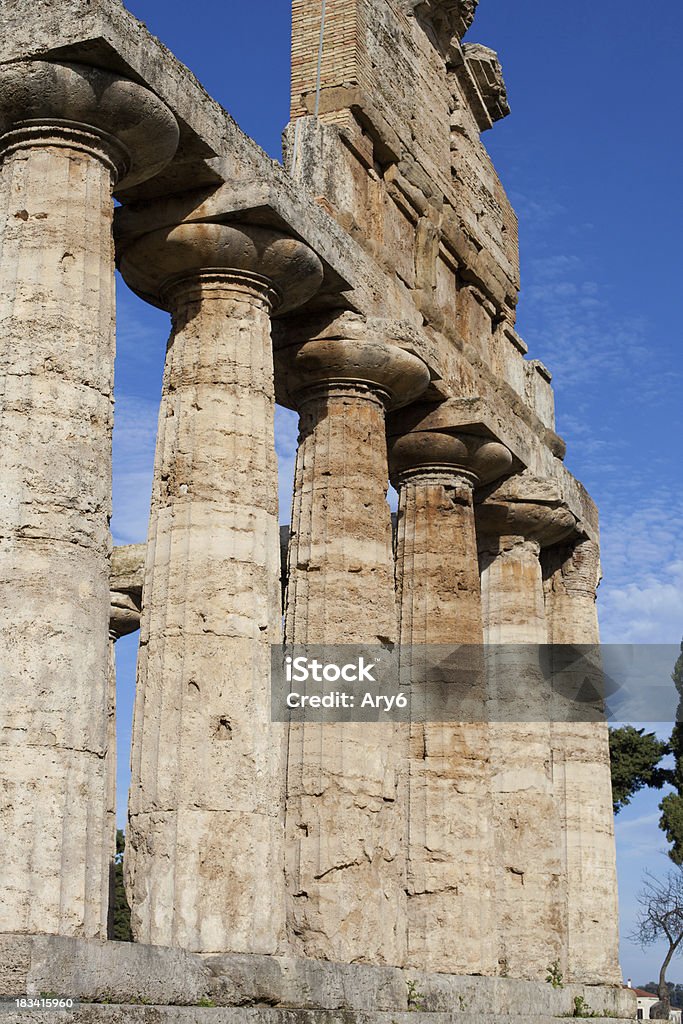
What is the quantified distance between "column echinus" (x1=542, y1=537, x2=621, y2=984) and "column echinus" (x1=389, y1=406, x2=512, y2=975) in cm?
410

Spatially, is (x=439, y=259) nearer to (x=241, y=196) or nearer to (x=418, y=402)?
(x=418, y=402)

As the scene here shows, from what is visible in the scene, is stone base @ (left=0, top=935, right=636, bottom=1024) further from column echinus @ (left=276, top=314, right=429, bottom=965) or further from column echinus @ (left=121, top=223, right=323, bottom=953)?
column echinus @ (left=276, top=314, right=429, bottom=965)

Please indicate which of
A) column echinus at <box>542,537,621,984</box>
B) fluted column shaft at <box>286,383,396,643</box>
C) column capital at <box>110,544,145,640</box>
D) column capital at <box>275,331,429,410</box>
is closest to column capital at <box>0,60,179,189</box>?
column capital at <box>275,331,429,410</box>

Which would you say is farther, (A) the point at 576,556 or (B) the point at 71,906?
(A) the point at 576,556

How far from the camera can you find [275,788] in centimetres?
1155

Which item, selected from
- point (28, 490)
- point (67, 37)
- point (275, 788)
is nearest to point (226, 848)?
point (275, 788)

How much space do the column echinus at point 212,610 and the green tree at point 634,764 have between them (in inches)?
1356

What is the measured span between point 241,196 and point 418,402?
541 centimetres

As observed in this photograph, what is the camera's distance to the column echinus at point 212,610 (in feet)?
35.9

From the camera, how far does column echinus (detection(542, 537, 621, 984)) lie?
65.3ft

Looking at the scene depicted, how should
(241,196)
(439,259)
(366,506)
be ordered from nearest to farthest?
(241,196) → (366,506) → (439,259)

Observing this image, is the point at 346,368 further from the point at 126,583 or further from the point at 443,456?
the point at 126,583

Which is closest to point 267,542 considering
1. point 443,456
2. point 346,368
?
point 346,368

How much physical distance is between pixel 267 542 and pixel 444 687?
5.20 m
